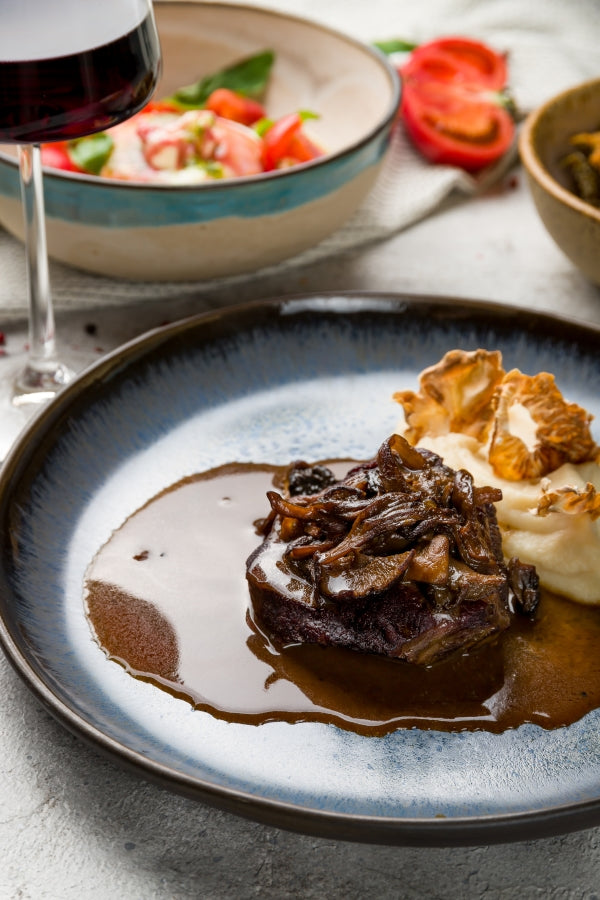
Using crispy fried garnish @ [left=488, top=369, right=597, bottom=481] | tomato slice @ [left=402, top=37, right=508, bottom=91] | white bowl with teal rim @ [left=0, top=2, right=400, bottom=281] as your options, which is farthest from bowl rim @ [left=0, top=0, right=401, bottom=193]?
crispy fried garnish @ [left=488, top=369, right=597, bottom=481]

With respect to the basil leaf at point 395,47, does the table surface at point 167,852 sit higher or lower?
higher

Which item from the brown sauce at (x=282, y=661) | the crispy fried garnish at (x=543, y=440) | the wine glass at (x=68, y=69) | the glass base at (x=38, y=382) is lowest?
the glass base at (x=38, y=382)

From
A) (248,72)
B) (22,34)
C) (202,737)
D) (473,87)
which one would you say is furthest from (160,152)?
(202,737)

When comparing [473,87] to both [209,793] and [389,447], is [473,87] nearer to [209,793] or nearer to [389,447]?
[389,447]

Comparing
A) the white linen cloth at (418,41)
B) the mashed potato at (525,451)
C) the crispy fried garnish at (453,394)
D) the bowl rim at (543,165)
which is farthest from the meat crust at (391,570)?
the white linen cloth at (418,41)

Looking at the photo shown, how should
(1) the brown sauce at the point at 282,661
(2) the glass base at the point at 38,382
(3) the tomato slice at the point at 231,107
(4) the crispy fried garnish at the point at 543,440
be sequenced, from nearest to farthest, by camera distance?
(1) the brown sauce at the point at 282,661 → (4) the crispy fried garnish at the point at 543,440 → (2) the glass base at the point at 38,382 → (3) the tomato slice at the point at 231,107

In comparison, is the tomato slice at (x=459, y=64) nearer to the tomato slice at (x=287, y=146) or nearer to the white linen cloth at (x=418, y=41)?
the white linen cloth at (x=418, y=41)
